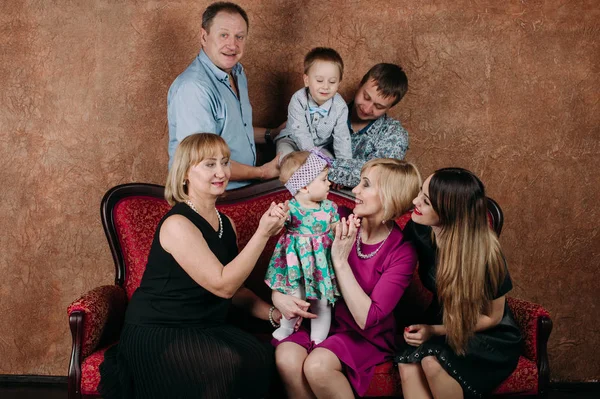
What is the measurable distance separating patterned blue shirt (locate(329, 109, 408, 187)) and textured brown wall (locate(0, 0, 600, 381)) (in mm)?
545

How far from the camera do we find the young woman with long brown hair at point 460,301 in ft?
8.42

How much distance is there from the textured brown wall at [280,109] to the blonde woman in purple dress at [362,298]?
1301 millimetres

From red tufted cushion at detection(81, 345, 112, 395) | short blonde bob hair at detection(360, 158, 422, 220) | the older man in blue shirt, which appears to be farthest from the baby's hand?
red tufted cushion at detection(81, 345, 112, 395)

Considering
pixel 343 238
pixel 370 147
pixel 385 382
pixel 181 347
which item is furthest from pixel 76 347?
pixel 370 147

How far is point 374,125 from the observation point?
351 centimetres

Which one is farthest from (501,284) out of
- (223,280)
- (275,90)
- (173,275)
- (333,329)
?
(275,90)

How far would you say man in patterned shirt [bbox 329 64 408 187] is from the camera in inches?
131

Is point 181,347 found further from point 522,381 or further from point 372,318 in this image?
point 522,381

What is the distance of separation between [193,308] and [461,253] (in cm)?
114

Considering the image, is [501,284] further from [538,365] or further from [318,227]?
[318,227]

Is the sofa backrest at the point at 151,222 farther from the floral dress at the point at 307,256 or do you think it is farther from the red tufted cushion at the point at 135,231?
the floral dress at the point at 307,256

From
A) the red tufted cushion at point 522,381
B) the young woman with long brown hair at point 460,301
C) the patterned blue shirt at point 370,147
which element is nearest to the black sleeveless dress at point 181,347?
the young woman with long brown hair at point 460,301

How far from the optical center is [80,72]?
3.96m

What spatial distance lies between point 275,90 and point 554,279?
2.21 metres
